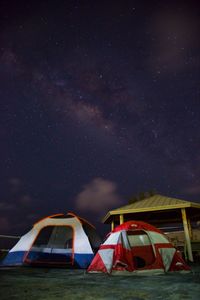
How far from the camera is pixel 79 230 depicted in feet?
29.4

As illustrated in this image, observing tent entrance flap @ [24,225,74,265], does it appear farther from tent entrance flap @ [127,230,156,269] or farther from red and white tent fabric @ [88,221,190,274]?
red and white tent fabric @ [88,221,190,274]

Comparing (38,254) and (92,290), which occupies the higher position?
(38,254)

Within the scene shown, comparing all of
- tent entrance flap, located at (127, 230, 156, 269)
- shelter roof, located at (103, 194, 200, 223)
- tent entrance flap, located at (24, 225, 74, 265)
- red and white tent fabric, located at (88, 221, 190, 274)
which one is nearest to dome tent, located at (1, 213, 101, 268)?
tent entrance flap, located at (24, 225, 74, 265)

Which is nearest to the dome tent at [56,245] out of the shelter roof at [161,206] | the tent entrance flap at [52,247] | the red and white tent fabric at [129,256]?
the tent entrance flap at [52,247]

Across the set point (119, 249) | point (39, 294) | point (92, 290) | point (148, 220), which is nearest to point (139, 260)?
point (119, 249)

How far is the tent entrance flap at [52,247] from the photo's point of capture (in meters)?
8.45

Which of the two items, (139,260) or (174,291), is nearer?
(174,291)

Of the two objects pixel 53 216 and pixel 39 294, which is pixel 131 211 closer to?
pixel 53 216

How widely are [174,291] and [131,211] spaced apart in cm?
815

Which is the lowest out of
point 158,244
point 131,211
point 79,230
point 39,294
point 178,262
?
point 39,294

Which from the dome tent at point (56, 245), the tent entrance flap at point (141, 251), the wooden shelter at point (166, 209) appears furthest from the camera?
the wooden shelter at point (166, 209)

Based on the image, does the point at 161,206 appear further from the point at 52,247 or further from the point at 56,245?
the point at 52,247

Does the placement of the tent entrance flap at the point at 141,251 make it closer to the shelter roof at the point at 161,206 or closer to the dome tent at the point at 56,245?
the dome tent at the point at 56,245

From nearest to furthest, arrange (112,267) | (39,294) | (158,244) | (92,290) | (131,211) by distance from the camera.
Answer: (39,294)
(92,290)
(112,267)
(158,244)
(131,211)
